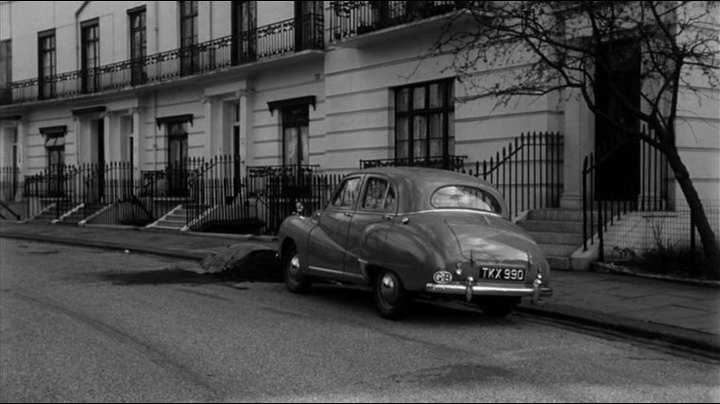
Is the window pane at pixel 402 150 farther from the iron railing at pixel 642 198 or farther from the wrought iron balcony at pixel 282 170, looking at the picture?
the iron railing at pixel 642 198

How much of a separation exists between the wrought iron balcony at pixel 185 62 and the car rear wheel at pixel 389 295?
1324 cm

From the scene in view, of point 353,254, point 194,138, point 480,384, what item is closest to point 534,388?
point 480,384

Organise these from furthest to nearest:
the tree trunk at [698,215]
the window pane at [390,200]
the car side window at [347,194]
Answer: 1. the tree trunk at [698,215]
2. the car side window at [347,194]
3. the window pane at [390,200]

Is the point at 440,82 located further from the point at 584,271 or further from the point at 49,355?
the point at 49,355

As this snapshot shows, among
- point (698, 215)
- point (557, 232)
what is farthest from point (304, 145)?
point (698, 215)

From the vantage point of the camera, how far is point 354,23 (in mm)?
19500

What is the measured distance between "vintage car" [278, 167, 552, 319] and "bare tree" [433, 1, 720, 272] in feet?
12.3

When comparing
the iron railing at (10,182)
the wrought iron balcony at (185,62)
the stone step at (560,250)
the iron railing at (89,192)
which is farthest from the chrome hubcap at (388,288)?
the iron railing at (10,182)

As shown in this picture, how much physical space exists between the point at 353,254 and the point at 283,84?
46.6ft

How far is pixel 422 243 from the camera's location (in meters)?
8.30

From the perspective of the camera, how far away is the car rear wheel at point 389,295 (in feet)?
27.8

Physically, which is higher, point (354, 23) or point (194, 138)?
point (354, 23)

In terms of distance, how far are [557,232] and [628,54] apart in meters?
3.44

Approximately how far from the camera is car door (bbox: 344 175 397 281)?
29.2 ft
